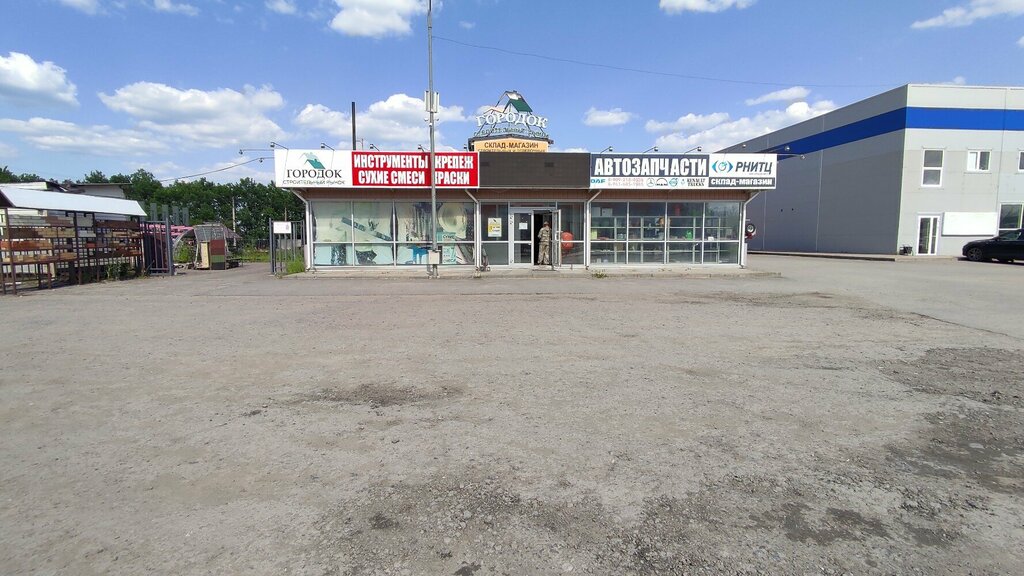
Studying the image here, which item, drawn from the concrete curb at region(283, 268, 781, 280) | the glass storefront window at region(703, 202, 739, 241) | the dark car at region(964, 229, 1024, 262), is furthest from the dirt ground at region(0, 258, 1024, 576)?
the dark car at region(964, 229, 1024, 262)

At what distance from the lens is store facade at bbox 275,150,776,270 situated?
20.4 metres

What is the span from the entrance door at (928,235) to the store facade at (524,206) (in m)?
15.4

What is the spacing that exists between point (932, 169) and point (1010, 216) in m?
5.86

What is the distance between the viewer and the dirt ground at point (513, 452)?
2.76 m

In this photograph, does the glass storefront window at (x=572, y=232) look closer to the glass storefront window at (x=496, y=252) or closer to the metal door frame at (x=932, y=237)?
the glass storefront window at (x=496, y=252)

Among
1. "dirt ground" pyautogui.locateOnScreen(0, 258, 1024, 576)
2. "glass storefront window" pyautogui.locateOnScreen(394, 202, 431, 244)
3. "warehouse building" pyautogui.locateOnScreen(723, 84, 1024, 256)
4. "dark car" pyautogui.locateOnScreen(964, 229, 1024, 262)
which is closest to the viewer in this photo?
"dirt ground" pyautogui.locateOnScreen(0, 258, 1024, 576)

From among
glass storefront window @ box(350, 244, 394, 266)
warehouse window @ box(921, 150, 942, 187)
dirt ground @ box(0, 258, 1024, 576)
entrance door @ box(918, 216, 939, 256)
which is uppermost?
warehouse window @ box(921, 150, 942, 187)

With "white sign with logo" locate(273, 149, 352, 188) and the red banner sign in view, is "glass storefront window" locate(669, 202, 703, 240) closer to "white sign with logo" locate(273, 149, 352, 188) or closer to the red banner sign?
the red banner sign

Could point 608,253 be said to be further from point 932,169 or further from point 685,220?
point 932,169

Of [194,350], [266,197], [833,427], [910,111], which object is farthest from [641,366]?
[266,197]

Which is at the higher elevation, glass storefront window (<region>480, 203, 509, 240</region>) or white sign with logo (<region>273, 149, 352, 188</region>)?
white sign with logo (<region>273, 149, 352, 188</region>)

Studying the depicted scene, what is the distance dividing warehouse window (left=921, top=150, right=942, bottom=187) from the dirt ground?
27.5 meters

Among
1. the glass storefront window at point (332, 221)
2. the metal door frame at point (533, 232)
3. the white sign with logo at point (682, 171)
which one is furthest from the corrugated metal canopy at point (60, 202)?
the white sign with logo at point (682, 171)

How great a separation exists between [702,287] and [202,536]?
15.2m
